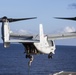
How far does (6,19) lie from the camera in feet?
180

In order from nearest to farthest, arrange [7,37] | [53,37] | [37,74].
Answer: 1. [7,37]
2. [53,37]
3. [37,74]

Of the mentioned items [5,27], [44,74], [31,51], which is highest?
[5,27]

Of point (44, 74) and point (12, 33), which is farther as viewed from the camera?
point (44, 74)

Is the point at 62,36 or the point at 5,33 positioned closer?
the point at 5,33

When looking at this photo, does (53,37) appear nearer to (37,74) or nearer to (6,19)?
(6,19)

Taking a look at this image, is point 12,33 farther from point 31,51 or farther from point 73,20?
point 73,20

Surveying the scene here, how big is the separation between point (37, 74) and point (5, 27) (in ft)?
406

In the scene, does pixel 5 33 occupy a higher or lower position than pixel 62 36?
higher

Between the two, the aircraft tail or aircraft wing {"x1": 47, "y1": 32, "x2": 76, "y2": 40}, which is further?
aircraft wing {"x1": 47, "y1": 32, "x2": 76, "y2": 40}

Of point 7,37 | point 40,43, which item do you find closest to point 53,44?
point 40,43

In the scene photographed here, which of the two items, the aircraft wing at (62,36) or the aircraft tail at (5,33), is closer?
the aircraft tail at (5,33)

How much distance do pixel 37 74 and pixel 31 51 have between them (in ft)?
397

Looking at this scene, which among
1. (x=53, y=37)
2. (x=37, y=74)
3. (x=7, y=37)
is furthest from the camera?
(x=37, y=74)

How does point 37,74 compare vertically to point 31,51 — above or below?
below
